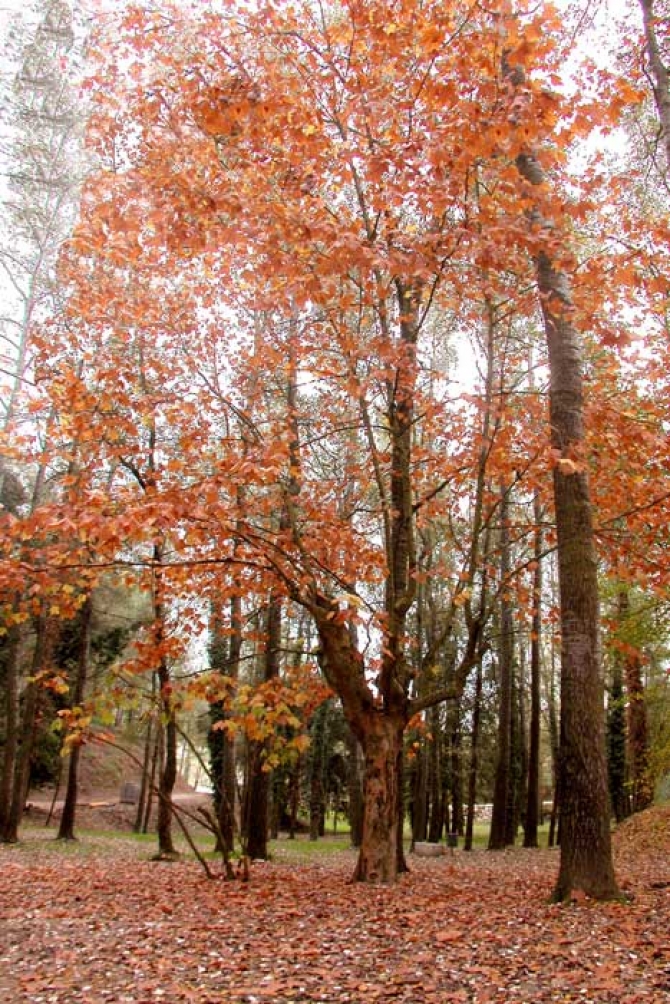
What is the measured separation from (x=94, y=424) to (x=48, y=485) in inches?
433

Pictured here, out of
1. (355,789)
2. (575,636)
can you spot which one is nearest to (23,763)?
(355,789)

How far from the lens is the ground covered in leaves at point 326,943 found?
13.4ft

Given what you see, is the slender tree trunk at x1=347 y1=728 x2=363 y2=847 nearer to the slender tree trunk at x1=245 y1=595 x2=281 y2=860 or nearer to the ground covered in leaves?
the slender tree trunk at x1=245 y1=595 x2=281 y2=860

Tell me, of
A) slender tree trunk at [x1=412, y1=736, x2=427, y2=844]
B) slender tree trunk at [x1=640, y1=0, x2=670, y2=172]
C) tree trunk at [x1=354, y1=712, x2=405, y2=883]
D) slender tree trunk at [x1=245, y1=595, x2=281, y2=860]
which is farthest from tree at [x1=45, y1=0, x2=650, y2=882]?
slender tree trunk at [x1=412, y1=736, x2=427, y2=844]

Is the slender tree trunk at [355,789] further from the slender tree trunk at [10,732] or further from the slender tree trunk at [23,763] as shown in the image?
the slender tree trunk at [10,732]

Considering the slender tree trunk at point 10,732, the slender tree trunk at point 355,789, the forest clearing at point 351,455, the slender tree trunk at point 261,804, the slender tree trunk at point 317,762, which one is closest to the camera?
the forest clearing at point 351,455

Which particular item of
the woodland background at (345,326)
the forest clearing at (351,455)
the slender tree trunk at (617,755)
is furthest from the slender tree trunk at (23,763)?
the slender tree trunk at (617,755)

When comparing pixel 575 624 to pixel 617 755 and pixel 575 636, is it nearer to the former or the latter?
pixel 575 636

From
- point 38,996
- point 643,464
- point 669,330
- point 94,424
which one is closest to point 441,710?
point 669,330

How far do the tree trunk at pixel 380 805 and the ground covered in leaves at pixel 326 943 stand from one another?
304 mm

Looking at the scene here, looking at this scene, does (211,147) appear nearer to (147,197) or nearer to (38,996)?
(147,197)

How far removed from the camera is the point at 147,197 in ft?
22.0

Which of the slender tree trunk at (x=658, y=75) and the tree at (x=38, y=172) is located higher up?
the tree at (x=38, y=172)

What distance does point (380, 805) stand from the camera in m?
7.59
